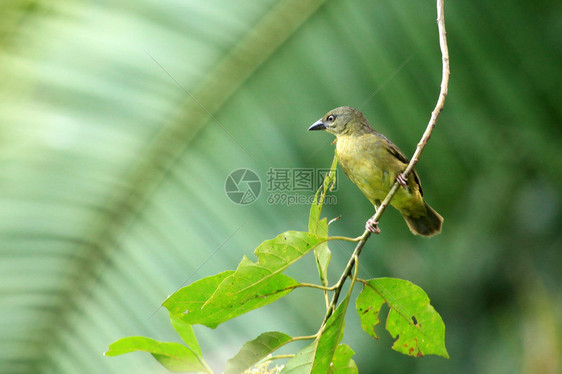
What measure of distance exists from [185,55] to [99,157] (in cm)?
46

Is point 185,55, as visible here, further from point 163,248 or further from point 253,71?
point 163,248

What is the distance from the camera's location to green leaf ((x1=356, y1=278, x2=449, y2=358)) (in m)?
1.37

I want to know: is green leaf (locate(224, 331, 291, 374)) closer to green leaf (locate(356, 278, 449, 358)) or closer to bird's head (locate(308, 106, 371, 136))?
green leaf (locate(356, 278, 449, 358))

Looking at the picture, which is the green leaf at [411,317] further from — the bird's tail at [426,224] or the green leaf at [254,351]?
the bird's tail at [426,224]

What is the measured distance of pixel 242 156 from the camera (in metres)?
1.96

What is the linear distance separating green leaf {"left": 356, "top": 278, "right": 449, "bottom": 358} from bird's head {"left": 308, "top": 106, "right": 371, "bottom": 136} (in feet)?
4.61

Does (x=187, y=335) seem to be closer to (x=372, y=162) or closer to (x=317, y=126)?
(x=317, y=126)

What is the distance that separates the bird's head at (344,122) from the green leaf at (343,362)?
5.03 feet

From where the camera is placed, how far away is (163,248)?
6.08ft

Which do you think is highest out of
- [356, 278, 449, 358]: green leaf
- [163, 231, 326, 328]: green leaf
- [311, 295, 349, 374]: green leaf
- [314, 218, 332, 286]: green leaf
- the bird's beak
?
the bird's beak

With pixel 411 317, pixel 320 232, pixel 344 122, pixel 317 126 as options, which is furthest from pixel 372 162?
pixel 411 317

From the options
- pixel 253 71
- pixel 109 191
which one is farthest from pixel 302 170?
pixel 109 191

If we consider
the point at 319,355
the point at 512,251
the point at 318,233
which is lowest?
the point at 512,251

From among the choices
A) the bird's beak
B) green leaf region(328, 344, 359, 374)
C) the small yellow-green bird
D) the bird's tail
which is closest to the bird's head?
the small yellow-green bird
